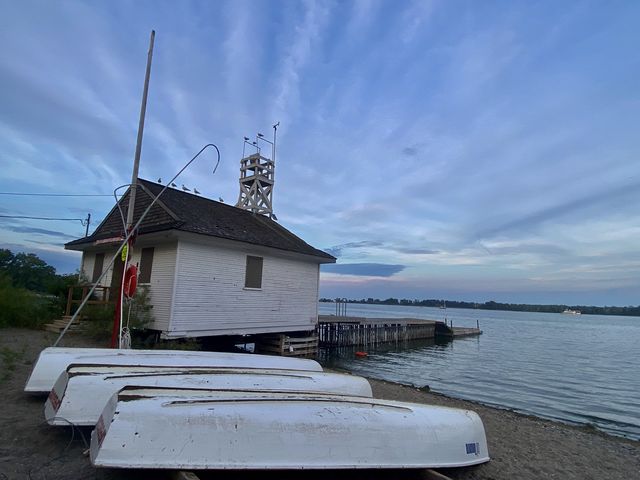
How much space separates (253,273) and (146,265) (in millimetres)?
3807

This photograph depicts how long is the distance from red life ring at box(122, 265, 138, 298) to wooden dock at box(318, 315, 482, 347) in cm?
1893

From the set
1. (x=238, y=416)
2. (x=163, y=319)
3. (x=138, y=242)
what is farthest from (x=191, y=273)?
(x=238, y=416)

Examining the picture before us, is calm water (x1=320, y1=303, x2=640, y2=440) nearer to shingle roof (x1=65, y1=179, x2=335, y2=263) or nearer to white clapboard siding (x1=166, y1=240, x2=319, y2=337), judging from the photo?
white clapboard siding (x1=166, y1=240, x2=319, y2=337)

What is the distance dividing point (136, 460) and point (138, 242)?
11.8 meters

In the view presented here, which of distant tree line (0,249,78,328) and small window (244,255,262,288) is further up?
small window (244,255,262,288)

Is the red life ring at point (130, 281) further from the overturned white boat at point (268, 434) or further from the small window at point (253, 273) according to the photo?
the small window at point (253, 273)

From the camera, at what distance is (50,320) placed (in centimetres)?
1477

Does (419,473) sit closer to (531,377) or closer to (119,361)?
(119,361)

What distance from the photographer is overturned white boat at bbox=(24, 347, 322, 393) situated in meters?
6.22

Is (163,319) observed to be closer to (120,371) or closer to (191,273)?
(191,273)

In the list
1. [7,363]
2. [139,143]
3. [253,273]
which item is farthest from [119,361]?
[253,273]

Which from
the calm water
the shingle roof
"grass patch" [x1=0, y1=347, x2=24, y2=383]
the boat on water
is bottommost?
the calm water

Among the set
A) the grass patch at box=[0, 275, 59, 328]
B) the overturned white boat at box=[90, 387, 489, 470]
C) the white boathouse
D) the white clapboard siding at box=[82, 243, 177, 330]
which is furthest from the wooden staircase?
the overturned white boat at box=[90, 387, 489, 470]

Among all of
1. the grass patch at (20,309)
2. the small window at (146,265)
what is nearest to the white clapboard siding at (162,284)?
the small window at (146,265)
